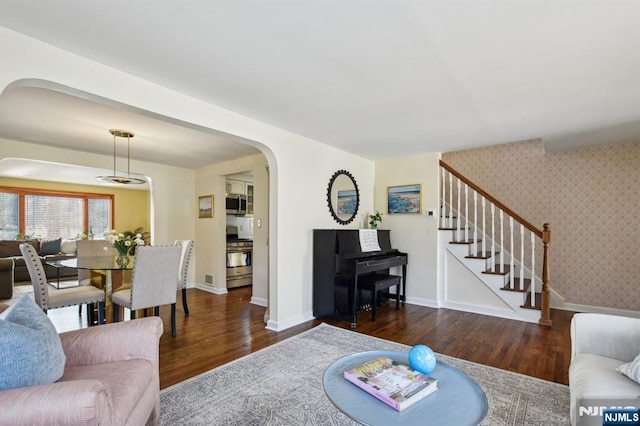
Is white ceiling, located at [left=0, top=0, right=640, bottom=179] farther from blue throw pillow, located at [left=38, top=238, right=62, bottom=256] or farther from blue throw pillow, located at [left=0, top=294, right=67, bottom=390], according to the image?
blue throw pillow, located at [left=38, top=238, right=62, bottom=256]

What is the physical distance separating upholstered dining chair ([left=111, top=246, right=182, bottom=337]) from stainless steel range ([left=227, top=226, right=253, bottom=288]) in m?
2.22

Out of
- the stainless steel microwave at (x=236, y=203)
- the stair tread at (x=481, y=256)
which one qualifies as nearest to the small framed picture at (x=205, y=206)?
the stainless steel microwave at (x=236, y=203)

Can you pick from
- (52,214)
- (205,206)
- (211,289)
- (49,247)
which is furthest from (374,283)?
(52,214)

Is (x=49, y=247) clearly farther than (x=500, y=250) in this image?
Yes

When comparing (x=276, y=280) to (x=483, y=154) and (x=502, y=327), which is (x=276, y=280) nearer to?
(x=502, y=327)

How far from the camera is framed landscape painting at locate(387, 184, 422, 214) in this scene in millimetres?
4797

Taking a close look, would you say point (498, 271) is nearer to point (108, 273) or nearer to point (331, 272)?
point (331, 272)

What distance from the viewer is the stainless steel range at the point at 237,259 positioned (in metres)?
5.61

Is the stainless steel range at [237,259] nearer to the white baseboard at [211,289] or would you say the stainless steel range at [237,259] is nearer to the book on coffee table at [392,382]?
the white baseboard at [211,289]

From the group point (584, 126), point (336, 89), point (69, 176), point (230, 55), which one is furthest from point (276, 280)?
point (69, 176)

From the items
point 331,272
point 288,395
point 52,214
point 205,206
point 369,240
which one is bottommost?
point 288,395

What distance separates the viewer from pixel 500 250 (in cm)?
459

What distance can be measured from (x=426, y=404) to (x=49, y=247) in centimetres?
866

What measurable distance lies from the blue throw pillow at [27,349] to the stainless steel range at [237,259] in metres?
4.23
